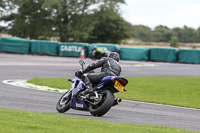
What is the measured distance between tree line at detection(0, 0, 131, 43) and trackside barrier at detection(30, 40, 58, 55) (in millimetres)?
15567

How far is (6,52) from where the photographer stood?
3691 cm

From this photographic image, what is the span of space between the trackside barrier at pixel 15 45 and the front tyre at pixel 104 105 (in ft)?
93.6

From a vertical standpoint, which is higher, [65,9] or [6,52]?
[65,9]

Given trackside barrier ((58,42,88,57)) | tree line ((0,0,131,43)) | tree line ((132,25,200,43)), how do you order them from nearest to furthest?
trackside barrier ((58,42,88,57)) → tree line ((0,0,131,43)) → tree line ((132,25,200,43))

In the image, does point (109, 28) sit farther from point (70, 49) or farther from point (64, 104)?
point (64, 104)

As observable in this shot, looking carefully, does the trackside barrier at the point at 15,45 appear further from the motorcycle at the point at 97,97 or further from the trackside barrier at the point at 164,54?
the motorcycle at the point at 97,97

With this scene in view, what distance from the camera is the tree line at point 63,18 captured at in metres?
53.7

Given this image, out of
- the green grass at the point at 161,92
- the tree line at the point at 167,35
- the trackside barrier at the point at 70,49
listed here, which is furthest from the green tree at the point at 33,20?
the tree line at the point at 167,35

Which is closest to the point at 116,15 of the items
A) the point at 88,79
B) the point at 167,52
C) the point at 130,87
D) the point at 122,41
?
the point at 122,41

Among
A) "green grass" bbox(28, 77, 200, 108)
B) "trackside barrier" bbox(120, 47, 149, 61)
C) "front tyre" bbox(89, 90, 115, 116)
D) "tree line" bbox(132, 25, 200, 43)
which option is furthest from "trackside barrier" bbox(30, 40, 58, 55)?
"tree line" bbox(132, 25, 200, 43)

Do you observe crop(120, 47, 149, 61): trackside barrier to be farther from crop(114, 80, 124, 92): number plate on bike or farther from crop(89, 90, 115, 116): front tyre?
crop(114, 80, 124, 92): number plate on bike

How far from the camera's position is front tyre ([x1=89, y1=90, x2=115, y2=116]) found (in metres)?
8.45

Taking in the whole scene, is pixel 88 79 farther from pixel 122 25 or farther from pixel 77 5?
pixel 122 25

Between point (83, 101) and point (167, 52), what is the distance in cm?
2628
